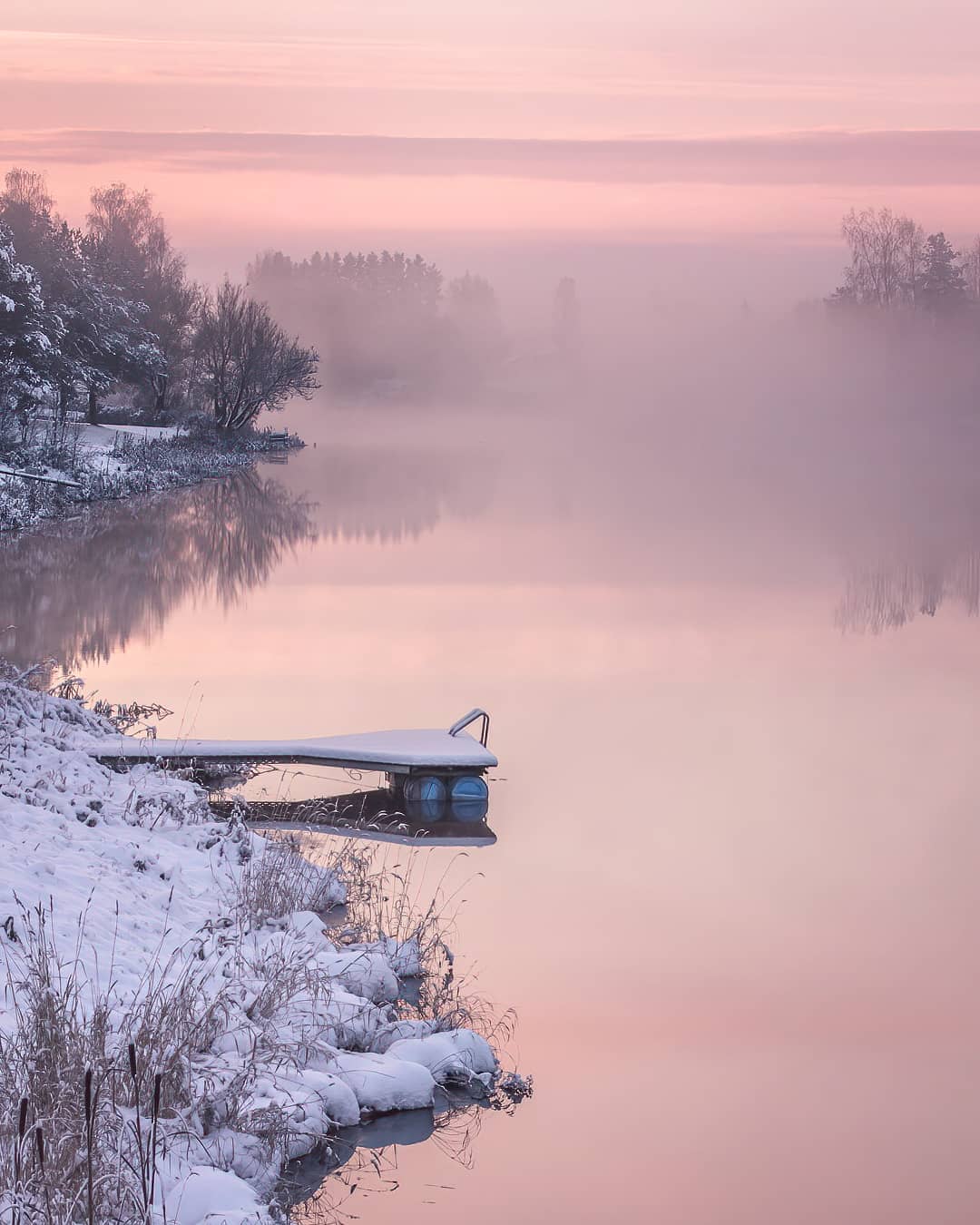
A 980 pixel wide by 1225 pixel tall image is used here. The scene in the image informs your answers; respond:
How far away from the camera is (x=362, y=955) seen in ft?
25.6

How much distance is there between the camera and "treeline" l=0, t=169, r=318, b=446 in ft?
119

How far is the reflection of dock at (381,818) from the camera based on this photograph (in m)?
11.2

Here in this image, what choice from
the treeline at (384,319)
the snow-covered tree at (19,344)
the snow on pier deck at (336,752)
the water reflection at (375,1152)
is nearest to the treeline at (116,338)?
the snow-covered tree at (19,344)

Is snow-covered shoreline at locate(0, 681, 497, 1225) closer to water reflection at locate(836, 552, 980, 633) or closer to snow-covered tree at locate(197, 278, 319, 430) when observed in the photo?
water reflection at locate(836, 552, 980, 633)

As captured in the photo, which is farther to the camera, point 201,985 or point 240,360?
point 240,360

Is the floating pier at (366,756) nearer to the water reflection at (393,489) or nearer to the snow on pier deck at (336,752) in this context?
the snow on pier deck at (336,752)

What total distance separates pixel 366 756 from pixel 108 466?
31036 mm

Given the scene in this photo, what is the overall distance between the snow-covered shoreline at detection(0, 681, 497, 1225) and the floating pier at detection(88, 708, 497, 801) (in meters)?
1.32

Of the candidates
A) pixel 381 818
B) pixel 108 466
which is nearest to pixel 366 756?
pixel 381 818

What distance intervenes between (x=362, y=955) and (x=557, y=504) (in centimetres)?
3430

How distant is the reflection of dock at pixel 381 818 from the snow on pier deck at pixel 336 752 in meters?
0.31

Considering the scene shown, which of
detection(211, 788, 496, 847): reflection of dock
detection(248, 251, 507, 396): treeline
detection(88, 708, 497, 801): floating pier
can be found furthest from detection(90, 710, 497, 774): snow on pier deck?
detection(248, 251, 507, 396): treeline

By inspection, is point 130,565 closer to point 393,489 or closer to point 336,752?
point 336,752

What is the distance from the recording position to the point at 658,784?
1330 centimetres
